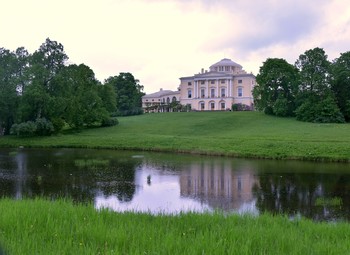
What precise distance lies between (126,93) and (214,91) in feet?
94.7

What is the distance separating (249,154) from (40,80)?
3232cm

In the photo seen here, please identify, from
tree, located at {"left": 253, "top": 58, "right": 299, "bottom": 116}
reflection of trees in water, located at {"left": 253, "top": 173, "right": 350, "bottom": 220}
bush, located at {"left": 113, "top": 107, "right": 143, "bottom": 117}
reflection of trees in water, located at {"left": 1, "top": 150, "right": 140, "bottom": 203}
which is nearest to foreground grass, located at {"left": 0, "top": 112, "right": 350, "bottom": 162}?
tree, located at {"left": 253, "top": 58, "right": 299, "bottom": 116}

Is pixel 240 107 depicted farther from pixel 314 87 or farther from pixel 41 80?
pixel 41 80

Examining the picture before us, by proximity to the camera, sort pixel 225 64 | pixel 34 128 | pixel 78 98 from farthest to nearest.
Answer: pixel 225 64 < pixel 78 98 < pixel 34 128

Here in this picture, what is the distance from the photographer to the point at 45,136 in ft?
169

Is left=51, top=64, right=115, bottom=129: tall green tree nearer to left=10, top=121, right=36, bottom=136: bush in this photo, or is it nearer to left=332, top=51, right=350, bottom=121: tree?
left=10, top=121, right=36, bottom=136: bush

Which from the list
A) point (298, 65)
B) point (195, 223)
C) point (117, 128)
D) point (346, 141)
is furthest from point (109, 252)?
point (298, 65)

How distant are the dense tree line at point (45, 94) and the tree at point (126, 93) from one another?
2823 centimetres

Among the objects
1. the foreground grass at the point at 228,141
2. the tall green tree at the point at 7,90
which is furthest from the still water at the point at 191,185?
the tall green tree at the point at 7,90

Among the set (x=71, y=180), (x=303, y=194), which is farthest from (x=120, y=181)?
(x=303, y=194)

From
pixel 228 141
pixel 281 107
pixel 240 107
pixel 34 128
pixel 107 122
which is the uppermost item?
pixel 240 107

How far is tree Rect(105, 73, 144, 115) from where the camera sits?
93.6 meters

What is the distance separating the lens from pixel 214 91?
114 m

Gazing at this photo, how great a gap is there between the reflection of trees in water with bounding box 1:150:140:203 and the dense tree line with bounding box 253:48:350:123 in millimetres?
42711
